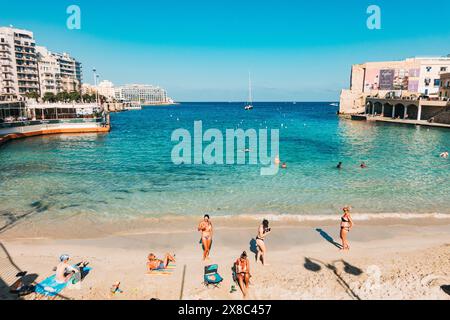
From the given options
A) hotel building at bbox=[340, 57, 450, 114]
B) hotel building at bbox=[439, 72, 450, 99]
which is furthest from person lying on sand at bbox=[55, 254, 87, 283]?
hotel building at bbox=[340, 57, 450, 114]

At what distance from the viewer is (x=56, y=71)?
136 metres

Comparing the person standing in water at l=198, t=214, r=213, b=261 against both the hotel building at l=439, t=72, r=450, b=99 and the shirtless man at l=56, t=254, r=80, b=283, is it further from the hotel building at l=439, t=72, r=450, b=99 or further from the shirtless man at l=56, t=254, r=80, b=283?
the hotel building at l=439, t=72, r=450, b=99

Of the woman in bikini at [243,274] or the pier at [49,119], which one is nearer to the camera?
the woman in bikini at [243,274]

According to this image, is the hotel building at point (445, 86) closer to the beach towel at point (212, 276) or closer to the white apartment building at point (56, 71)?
the beach towel at point (212, 276)

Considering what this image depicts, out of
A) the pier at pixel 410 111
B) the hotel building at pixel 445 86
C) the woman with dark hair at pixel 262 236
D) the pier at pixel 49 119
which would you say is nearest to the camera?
the woman with dark hair at pixel 262 236

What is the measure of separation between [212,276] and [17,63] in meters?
125

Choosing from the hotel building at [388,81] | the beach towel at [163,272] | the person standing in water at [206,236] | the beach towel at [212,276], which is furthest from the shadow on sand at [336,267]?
the hotel building at [388,81]

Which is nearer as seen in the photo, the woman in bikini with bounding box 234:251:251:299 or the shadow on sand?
the woman in bikini with bounding box 234:251:251:299

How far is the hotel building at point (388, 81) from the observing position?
291 feet

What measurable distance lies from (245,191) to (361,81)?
A: 11337cm

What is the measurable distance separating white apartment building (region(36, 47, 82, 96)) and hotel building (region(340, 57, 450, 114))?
380 feet

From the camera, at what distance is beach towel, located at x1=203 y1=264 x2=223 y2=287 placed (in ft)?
30.6

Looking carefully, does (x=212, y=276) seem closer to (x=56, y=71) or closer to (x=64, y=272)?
(x=64, y=272)

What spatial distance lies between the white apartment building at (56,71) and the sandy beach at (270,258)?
130 metres
